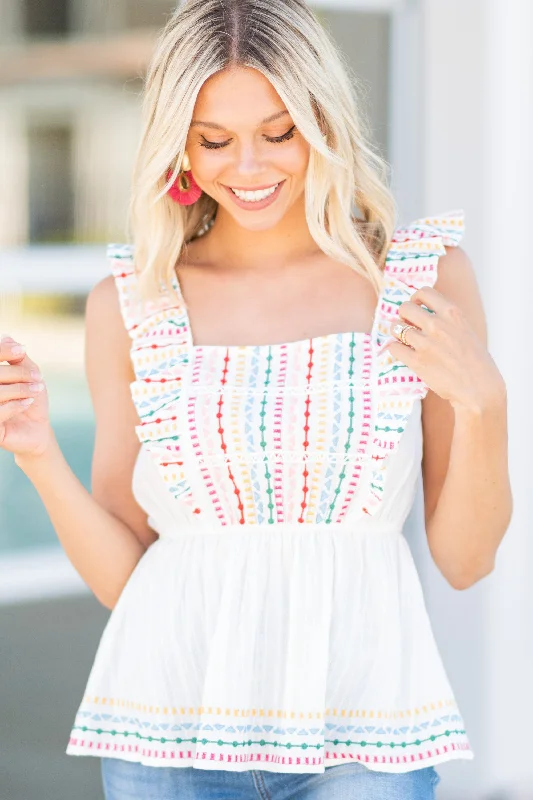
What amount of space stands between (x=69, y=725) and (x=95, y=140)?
4.86ft

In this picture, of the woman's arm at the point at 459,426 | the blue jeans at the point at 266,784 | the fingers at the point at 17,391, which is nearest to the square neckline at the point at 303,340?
the woman's arm at the point at 459,426

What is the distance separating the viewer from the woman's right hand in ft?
5.43

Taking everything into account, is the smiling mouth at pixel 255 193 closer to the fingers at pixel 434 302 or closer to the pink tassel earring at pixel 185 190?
the pink tassel earring at pixel 185 190

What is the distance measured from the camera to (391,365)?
1821mm

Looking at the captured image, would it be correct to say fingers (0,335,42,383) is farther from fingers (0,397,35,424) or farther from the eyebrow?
the eyebrow

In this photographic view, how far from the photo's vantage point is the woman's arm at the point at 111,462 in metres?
1.94

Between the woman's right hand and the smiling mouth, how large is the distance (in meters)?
0.43

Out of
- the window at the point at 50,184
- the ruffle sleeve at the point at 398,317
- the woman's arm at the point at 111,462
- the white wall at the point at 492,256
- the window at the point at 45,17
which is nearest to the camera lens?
the ruffle sleeve at the point at 398,317

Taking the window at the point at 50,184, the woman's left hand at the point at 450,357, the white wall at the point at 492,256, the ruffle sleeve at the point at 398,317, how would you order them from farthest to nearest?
the window at the point at 50,184
the white wall at the point at 492,256
the ruffle sleeve at the point at 398,317
the woman's left hand at the point at 450,357

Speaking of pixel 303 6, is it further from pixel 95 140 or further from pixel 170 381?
pixel 95 140

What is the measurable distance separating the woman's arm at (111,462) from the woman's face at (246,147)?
11.7 inches

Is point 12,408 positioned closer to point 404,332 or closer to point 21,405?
point 21,405

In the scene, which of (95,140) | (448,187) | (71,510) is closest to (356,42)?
(448,187)

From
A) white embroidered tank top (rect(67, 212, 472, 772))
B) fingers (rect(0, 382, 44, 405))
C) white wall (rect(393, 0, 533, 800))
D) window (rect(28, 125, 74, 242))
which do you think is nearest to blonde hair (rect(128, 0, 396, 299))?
white embroidered tank top (rect(67, 212, 472, 772))
